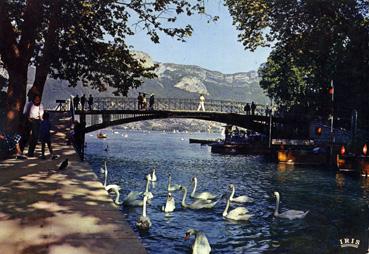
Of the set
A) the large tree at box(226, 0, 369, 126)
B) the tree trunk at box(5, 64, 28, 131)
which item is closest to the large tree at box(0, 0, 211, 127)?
the tree trunk at box(5, 64, 28, 131)

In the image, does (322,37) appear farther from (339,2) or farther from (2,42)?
(2,42)

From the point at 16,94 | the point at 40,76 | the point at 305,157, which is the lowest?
the point at 305,157

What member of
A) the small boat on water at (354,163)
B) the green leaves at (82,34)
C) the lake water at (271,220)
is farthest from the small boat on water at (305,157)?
the green leaves at (82,34)

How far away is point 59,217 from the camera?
26.8 ft

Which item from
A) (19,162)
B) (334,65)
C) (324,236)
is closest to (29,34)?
(19,162)

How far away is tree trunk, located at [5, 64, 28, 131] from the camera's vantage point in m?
19.0

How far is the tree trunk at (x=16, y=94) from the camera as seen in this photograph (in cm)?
1902

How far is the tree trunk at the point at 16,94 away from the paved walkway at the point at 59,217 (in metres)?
6.45

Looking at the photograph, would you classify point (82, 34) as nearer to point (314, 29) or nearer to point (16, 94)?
point (16, 94)

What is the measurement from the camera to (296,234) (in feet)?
47.5

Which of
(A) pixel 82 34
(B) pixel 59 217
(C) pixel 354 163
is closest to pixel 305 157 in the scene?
(C) pixel 354 163

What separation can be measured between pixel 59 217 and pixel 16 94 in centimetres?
1261

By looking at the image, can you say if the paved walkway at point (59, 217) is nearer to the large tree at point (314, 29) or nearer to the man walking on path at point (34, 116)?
the man walking on path at point (34, 116)

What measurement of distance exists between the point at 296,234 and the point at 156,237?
4.60 m
